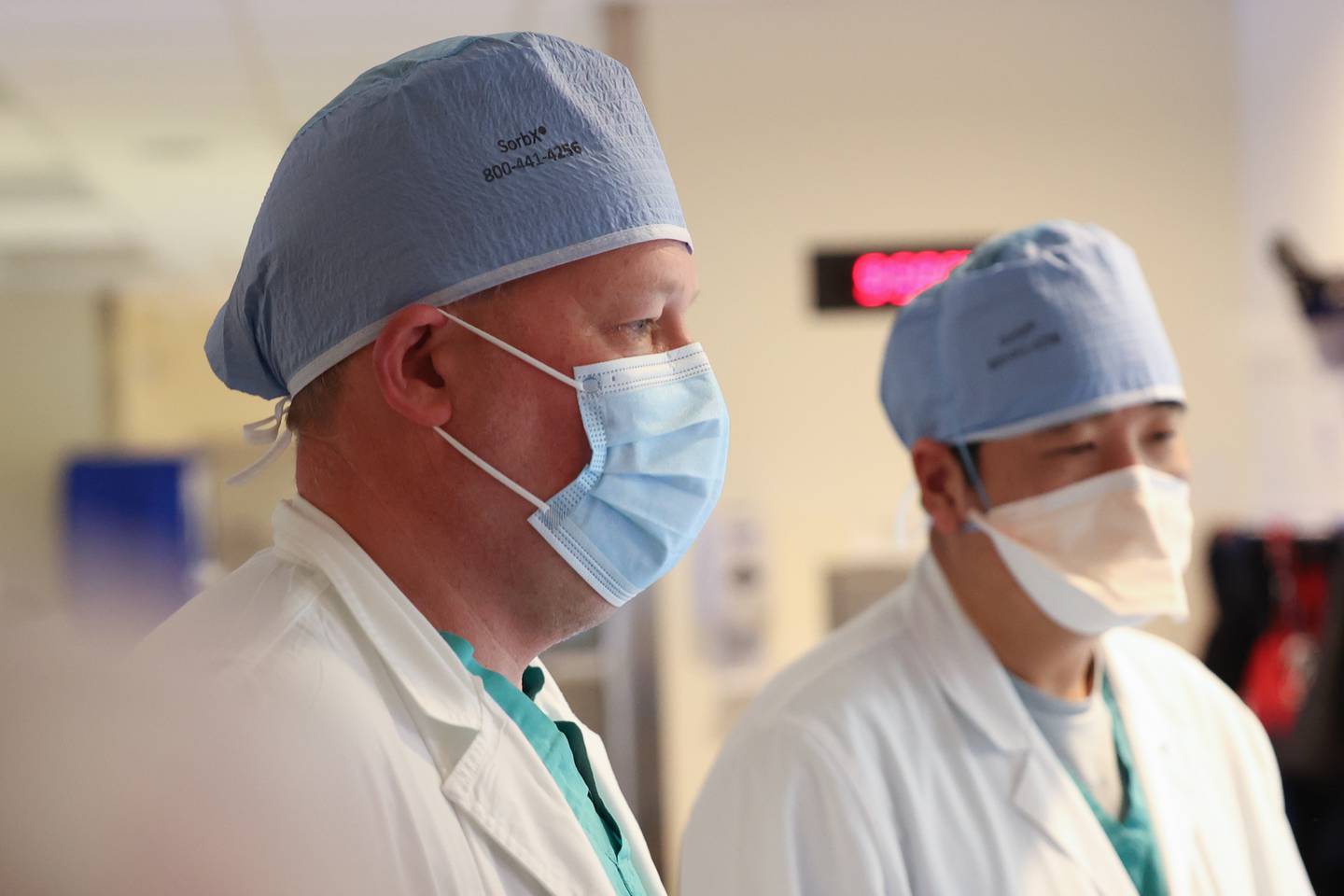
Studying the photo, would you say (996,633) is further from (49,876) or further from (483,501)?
(49,876)

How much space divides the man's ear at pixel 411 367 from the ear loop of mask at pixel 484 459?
1 cm

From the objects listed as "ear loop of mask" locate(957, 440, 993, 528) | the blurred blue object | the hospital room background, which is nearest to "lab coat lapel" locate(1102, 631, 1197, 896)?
"ear loop of mask" locate(957, 440, 993, 528)

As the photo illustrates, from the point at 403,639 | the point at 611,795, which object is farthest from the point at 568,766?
the point at 403,639

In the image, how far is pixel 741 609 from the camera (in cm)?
341

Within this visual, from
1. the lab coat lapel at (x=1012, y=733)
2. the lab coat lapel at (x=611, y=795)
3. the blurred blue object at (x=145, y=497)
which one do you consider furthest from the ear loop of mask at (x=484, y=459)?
the blurred blue object at (x=145, y=497)

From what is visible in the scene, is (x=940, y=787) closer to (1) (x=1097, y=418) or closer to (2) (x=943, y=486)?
(2) (x=943, y=486)

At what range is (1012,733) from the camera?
1.49 meters

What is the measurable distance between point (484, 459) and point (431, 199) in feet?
0.64

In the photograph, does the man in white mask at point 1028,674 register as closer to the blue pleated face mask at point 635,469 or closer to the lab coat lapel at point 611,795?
the lab coat lapel at point 611,795

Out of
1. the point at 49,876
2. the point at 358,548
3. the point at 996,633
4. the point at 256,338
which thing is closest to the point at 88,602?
the point at 49,876

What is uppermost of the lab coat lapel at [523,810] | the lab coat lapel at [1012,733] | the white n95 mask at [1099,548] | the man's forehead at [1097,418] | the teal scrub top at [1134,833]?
the man's forehead at [1097,418]

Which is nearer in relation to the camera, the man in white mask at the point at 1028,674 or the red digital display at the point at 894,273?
the man in white mask at the point at 1028,674

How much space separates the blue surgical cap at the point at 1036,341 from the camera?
1520 millimetres

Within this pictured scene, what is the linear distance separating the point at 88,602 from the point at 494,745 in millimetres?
681
